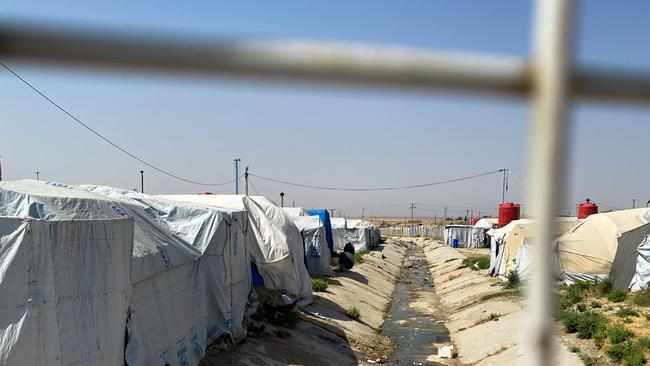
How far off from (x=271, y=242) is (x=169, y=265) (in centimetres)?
668

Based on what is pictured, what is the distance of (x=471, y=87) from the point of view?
1.09 meters

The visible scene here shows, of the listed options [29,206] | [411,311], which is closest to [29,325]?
[29,206]

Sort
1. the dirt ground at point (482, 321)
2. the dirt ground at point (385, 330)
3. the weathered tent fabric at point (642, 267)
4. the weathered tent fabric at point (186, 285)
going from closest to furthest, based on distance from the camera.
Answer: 1. the weathered tent fabric at point (186, 285)
2. the dirt ground at point (385, 330)
3. the dirt ground at point (482, 321)
4. the weathered tent fabric at point (642, 267)

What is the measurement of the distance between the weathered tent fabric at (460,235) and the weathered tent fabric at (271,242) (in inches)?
1644

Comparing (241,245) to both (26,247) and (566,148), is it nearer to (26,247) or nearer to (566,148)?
(26,247)

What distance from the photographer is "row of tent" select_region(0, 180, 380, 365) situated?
5520mm

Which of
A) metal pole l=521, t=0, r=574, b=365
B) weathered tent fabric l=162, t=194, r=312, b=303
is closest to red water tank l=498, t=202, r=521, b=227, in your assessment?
weathered tent fabric l=162, t=194, r=312, b=303

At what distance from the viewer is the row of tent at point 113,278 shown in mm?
5520

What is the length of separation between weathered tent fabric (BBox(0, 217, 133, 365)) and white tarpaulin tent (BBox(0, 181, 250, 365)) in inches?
6.5

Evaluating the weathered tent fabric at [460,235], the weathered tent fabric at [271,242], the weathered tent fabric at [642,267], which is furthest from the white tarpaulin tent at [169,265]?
the weathered tent fabric at [460,235]

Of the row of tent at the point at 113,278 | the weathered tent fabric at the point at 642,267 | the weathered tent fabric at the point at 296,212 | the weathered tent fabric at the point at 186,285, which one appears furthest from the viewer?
the weathered tent fabric at the point at 296,212

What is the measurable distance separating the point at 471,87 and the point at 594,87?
0.25 meters

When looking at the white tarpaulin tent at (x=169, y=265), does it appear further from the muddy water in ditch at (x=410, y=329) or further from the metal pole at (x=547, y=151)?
the metal pole at (x=547, y=151)

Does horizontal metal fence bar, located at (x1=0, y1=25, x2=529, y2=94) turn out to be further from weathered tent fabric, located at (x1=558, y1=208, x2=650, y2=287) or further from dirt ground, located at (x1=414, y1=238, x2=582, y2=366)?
weathered tent fabric, located at (x1=558, y1=208, x2=650, y2=287)
